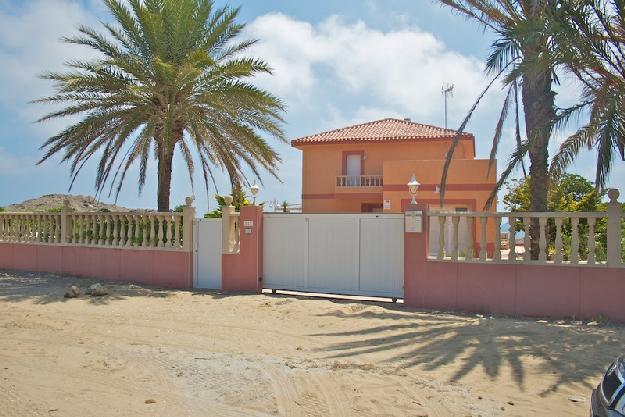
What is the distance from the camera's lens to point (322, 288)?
1105 centimetres

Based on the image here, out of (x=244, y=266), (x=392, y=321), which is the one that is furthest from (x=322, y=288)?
(x=392, y=321)

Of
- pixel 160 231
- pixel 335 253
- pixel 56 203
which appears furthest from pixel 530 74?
pixel 56 203

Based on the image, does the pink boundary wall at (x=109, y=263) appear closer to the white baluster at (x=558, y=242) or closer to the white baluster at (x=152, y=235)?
the white baluster at (x=152, y=235)

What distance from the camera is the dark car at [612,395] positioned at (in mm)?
3281

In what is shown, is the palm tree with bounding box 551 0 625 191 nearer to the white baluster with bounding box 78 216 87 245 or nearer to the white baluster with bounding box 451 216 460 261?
the white baluster with bounding box 451 216 460 261

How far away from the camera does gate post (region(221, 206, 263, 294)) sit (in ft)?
37.4

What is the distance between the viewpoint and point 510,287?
9.17 m

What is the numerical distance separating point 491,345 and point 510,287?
2544 millimetres

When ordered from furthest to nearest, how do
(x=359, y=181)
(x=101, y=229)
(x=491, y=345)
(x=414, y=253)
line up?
1. (x=359, y=181)
2. (x=101, y=229)
3. (x=414, y=253)
4. (x=491, y=345)

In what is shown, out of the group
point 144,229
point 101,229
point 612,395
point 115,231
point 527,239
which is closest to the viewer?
point 612,395

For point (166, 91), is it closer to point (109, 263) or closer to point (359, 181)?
point (109, 263)

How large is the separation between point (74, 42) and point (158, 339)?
355 inches

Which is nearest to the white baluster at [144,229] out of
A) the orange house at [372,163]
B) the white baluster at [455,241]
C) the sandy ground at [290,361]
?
the sandy ground at [290,361]

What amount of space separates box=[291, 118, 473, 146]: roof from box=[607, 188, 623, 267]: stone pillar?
1567cm
